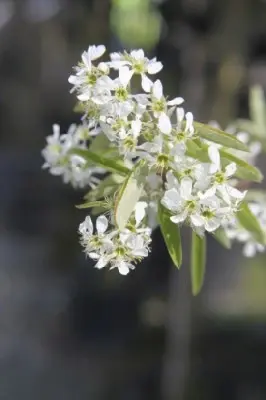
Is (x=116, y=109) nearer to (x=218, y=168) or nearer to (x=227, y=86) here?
(x=218, y=168)

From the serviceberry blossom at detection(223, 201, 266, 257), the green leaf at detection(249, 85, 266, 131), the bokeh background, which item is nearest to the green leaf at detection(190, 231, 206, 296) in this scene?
the serviceberry blossom at detection(223, 201, 266, 257)

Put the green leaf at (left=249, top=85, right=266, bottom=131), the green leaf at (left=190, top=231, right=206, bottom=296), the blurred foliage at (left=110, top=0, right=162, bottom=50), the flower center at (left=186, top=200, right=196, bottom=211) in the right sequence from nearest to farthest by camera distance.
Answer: the flower center at (left=186, top=200, right=196, bottom=211) → the green leaf at (left=190, top=231, right=206, bottom=296) → the green leaf at (left=249, top=85, right=266, bottom=131) → the blurred foliage at (left=110, top=0, right=162, bottom=50)

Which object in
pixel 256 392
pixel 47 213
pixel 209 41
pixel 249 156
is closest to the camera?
pixel 249 156

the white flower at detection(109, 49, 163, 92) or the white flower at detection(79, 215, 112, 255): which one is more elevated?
the white flower at detection(109, 49, 163, 92)

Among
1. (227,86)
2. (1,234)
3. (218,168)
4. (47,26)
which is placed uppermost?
(47,26)

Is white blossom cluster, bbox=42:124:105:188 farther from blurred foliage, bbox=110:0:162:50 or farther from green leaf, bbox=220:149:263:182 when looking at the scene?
blurred foliage, bbox=110:0:162:50

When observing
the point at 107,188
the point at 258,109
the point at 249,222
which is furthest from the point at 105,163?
the point at 258,109

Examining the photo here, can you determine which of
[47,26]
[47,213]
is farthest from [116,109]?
[47,26]
